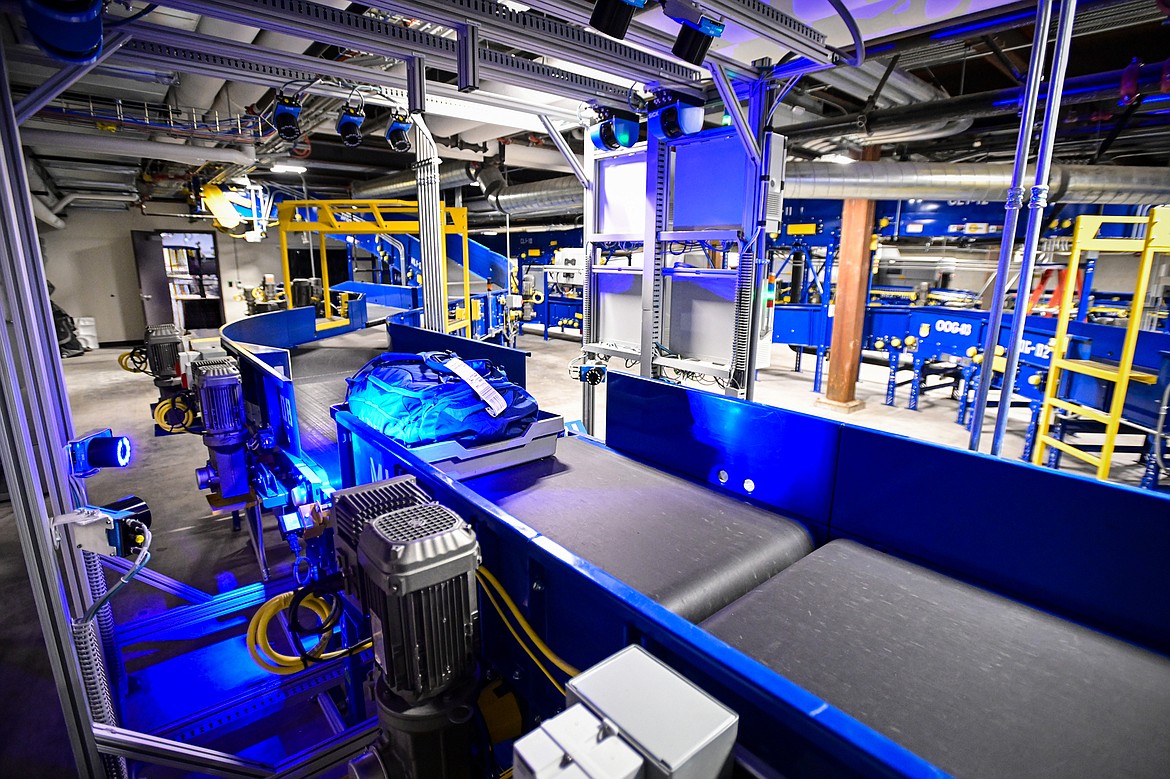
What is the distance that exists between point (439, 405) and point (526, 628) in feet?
4.09

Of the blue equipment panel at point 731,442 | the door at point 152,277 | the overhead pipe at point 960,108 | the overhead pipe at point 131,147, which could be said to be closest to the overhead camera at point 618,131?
the blue equipment panel at point 731,442

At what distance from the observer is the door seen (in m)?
12.7

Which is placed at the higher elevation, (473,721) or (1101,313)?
(1101,313)

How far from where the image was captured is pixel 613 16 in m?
2.22

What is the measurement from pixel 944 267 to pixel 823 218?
3284 millimetres

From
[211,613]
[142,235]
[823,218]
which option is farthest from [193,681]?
[142,235]

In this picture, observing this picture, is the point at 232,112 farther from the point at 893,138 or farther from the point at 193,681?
the point at 893,138

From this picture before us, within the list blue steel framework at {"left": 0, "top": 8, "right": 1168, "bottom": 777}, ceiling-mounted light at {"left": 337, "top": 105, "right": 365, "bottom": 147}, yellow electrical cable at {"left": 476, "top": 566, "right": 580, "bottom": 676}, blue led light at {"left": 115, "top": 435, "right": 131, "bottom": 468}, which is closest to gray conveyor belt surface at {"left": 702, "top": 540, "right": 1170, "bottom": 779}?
blue steel framework at {"left": 0, "top": 8, "right": 1168, "bottom": 777}

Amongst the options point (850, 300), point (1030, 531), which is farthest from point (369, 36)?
point (850, 300)

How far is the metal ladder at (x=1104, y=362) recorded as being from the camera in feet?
13.0

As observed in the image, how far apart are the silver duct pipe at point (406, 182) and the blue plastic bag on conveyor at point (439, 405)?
6221mm

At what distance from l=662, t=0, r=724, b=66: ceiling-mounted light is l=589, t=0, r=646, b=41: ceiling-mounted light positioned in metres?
0.15

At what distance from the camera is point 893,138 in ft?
17.8

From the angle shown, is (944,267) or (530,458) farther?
(944,267)
